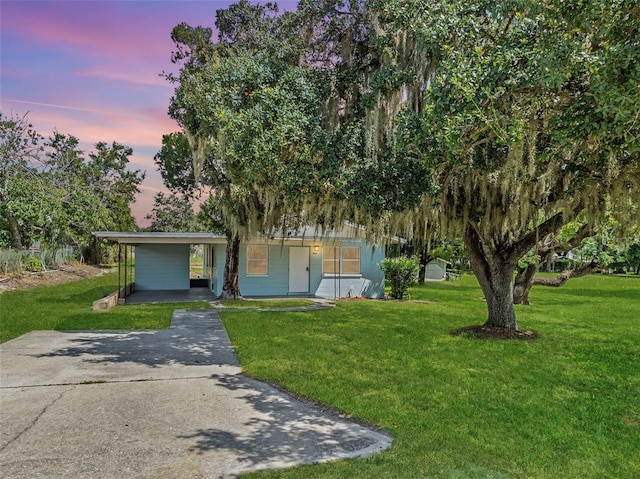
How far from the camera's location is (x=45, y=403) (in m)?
4.40

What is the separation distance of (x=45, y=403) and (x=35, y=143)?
18.5 metres

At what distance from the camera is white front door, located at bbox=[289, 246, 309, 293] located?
52.5ft

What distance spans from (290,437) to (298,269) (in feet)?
40.8

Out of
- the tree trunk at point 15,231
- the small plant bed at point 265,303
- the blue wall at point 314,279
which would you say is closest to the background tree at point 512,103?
the small plant bed at point 265,303

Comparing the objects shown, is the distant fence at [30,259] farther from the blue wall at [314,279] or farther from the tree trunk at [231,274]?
the tree trunk at [231,274]

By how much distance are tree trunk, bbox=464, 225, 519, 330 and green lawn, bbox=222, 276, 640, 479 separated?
811 mm

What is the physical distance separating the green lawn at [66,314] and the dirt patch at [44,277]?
8.85 ft

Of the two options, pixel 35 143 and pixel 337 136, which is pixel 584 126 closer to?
pixel 337 136

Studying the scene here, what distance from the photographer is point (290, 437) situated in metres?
3.67

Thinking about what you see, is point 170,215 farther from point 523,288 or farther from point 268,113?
point 268,113

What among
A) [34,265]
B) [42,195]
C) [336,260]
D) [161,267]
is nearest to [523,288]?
[336,260]

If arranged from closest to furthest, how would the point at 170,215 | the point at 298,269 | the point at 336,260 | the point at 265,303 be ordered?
the point at 265,303
the point at 298,269
the point at 336,260
the point at 170,215

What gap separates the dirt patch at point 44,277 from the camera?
54.9 feet

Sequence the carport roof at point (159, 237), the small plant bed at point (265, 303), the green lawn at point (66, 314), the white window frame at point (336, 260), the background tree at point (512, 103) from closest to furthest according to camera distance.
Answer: the background tree at point (512, 103) < the green lawn at point (66, 314) < the small plant bed at point (265, 303) < the carport roof at point (159, 237) < the white window frame at point (336, 260)
